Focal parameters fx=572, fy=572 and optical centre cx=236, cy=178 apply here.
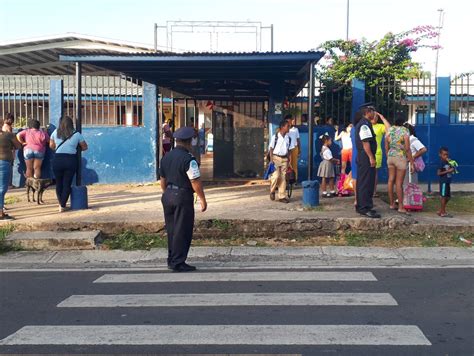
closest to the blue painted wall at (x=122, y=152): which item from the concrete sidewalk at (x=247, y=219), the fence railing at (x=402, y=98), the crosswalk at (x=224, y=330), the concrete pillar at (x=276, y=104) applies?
the concrete pillar at (x=276, y=104)

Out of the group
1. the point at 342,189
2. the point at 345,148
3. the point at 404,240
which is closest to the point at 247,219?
the point at 404,240

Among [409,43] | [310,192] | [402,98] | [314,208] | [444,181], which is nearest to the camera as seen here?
[444,181]

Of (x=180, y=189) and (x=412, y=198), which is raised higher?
(x=180, y=189)

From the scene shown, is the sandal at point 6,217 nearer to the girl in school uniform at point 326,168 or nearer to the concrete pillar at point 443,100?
the girl in school uniform at point 326,168

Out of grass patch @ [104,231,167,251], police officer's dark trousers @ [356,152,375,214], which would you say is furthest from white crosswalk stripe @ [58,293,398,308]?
police officer's dark trousers @ [356,152,375,214]

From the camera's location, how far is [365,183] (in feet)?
32.6

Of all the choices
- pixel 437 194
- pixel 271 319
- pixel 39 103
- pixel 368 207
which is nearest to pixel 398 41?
pixel 437 194

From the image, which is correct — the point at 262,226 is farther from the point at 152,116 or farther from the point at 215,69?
the point at 152,116

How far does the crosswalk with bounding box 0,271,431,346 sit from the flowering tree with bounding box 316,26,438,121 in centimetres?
925

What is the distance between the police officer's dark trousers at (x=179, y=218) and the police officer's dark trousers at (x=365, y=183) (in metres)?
3.76

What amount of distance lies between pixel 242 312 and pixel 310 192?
5.72 metres

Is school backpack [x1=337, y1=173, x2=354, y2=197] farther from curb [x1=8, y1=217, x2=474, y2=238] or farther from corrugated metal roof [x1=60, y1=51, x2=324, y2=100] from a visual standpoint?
curb [x1=8, y1=217, x2=474, y2=238]

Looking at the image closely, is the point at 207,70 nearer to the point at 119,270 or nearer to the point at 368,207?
→ the point at 368,207

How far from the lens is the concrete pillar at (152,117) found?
1543 cm
